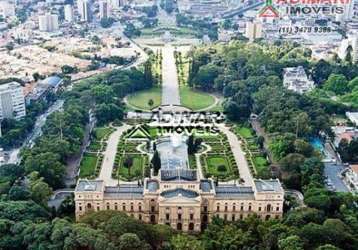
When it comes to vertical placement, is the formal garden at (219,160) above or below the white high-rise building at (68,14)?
below

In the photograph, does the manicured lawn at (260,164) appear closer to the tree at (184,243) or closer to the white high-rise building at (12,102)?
the tree at (184,243)

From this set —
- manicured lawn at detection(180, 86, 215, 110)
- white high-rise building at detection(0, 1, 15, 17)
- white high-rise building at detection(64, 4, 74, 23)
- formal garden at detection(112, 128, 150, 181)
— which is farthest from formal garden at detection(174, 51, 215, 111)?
white high-rise building at detection(0, 1, 15, 17)

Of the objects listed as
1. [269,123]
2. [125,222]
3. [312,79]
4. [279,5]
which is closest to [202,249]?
[125,222]

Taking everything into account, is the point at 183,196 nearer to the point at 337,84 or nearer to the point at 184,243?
the point at 184,243

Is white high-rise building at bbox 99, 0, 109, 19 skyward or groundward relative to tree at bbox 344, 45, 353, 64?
skyward

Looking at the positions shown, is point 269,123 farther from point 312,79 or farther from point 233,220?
point 312,79

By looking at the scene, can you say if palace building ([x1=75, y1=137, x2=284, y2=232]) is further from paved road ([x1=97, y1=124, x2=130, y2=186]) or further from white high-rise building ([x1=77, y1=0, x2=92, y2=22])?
white high-rise building ([x1=77, y1=0, x2=92, y2=22])

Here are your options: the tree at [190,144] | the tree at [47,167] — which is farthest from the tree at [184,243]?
the tree at [190,144]

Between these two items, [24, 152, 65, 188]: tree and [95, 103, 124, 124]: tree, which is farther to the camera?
[95, 103, 124, 124]: tree
